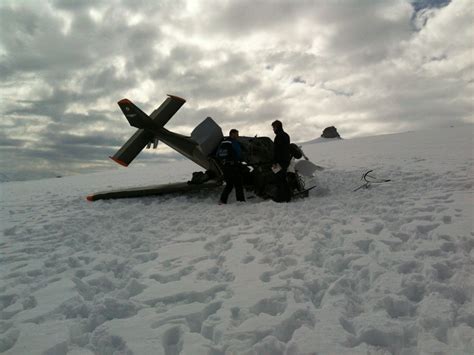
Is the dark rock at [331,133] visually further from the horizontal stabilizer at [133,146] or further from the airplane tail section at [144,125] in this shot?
the horizontal stabilizer at [133,146]

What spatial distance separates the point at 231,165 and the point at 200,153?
6.73 feet

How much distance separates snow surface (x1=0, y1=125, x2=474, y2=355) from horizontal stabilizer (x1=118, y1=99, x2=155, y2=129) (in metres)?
5.24

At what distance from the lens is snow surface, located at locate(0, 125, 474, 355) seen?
3.36 m

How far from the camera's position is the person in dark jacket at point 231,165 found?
1020cm

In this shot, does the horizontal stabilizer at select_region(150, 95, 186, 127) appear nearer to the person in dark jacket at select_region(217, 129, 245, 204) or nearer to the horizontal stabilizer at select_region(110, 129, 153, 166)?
the horizontal stabilizer at select_region(110, 129, 153, 166)

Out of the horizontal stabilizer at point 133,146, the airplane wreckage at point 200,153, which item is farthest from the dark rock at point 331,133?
the horizontal stabilizer at point 133,146

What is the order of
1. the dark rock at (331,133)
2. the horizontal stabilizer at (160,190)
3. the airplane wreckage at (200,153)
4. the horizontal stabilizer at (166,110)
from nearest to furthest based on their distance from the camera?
the airplane wreckage at (200,153) < the horizontal stabilizer at (160,190) < the horizontal stabilizer at (166,110) < the dark rock at (331,133)

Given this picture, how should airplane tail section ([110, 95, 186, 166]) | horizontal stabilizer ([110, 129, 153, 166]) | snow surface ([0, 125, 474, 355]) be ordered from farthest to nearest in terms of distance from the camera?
1. horizontal stabilizer ([110, 129, 153, 166])
2. airplane tail section ([110, 95, 186, 166])
3. snow surface ([0, 125, 474, 355])

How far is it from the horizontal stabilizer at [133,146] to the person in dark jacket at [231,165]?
4.13 metres

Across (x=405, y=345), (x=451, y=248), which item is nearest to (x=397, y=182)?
(x=451, y=248)

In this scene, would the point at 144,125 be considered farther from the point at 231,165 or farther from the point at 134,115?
the point at 231,165

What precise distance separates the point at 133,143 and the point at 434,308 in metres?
11.5

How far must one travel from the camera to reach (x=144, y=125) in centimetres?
1261

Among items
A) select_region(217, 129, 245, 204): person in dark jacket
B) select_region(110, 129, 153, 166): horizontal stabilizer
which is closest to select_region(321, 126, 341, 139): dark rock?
select_region(110, 129, 153, 166): horizontal stabilizer
